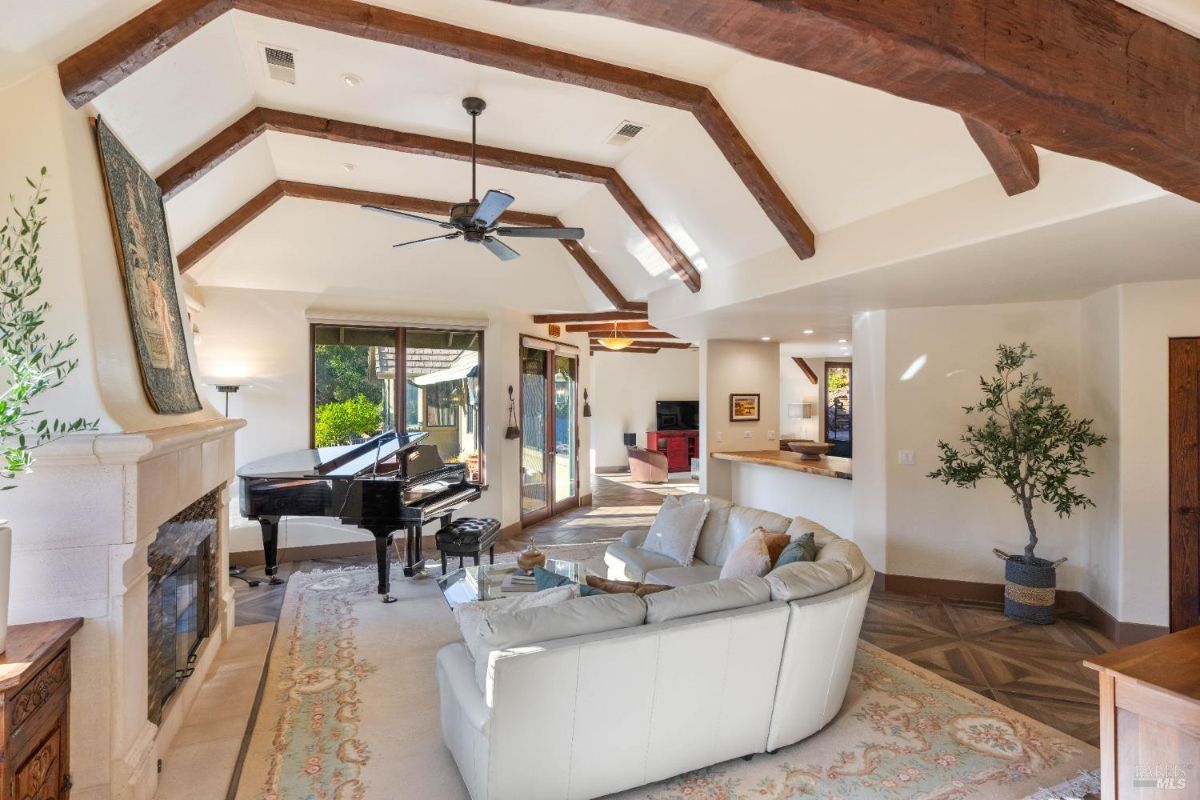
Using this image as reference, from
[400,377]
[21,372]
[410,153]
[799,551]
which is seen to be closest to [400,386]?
[400,377]

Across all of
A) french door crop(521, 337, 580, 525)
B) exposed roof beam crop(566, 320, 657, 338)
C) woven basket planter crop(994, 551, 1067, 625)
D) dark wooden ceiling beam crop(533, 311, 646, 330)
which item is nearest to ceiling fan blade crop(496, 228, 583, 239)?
dark wooden ceiling beam crop(533, 311, 646, 330)

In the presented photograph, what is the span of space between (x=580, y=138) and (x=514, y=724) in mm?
3922

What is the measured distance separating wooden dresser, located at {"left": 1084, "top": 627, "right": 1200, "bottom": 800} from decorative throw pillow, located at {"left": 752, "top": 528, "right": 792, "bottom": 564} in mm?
1600

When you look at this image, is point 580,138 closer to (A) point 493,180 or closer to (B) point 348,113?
Answer: (A) point 493,180

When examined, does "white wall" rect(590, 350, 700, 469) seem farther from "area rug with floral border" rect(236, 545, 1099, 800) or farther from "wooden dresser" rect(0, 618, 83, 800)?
"wooden dresser" rect(0, 618, 83, 800)

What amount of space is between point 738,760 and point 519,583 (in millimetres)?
1613

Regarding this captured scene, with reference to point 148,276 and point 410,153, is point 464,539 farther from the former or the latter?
point 410,153

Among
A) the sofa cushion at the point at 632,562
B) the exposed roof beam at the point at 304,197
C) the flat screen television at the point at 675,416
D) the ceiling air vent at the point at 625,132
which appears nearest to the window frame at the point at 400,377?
the exposed roof beam at the point at 304,197

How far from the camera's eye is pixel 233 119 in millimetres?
3855

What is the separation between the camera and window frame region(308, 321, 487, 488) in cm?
636

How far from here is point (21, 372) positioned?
5.90ft

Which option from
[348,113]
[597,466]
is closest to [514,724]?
[348,113]

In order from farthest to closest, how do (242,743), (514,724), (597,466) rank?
1. (597,466)
2. (242,743)
3. (514,724)

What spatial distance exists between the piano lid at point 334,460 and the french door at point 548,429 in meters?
2.50
